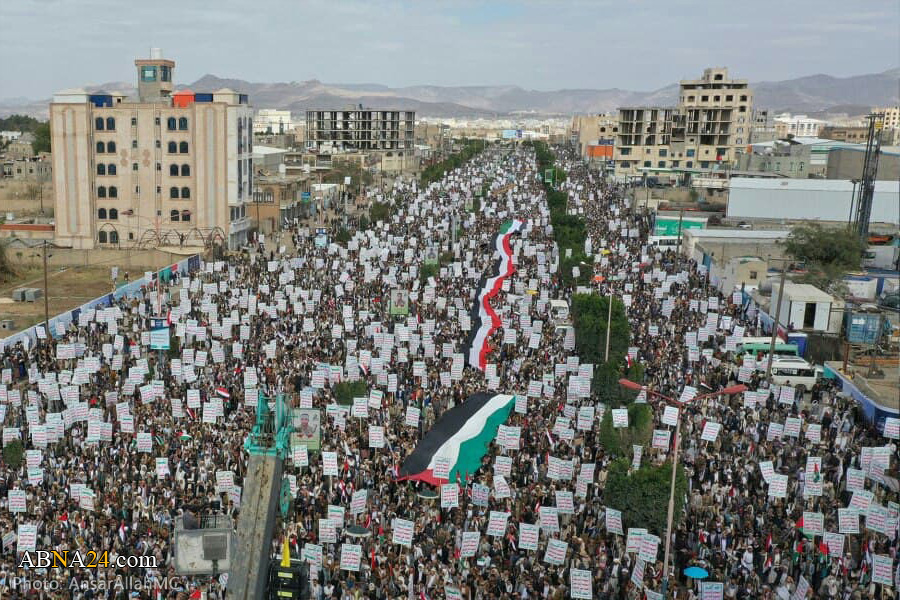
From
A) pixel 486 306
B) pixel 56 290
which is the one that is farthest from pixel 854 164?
pixel 56 290

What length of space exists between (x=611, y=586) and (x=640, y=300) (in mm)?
22674

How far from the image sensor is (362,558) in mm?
15977

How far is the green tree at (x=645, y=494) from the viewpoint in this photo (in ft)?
53.6

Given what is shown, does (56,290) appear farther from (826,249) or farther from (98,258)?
(826,249)

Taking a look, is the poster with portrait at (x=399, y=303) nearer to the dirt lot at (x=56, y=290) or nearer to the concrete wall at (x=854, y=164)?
the dirt lot at (x=56, y=290)

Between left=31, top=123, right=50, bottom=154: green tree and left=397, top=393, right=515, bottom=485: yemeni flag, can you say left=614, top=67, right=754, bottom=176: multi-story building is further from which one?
left=397, top=393, right=515, bottom=485: yemeni flag

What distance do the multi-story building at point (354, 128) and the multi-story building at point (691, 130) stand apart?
41.1 metres

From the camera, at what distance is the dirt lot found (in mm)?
38781

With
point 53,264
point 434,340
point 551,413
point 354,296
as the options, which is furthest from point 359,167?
point 551,413

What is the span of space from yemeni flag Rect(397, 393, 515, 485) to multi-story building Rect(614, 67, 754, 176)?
263 feet

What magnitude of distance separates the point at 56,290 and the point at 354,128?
302 feet

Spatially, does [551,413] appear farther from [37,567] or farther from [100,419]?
[37,567]

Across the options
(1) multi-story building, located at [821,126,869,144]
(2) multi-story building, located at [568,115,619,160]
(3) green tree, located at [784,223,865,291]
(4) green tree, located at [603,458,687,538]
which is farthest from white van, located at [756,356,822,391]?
(1) multi-story building, located at [821,126,869,144]

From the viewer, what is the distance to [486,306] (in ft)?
115
